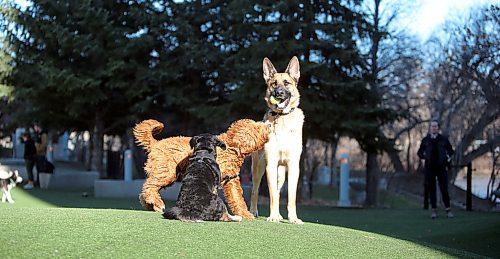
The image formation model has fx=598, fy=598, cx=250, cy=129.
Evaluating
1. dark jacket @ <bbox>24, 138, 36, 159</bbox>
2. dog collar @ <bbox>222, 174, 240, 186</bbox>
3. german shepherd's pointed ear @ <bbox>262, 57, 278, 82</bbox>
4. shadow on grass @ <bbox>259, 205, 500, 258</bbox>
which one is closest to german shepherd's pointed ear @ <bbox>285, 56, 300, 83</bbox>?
german shepherd's pointed ear @ <bbox>262, 57, 278, 82</bbox>

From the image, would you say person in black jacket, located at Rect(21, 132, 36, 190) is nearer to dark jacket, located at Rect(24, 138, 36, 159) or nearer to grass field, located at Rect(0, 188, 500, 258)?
dark jacket, located at Rect(24, 138, 36, 159)

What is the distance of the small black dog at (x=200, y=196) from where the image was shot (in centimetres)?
629

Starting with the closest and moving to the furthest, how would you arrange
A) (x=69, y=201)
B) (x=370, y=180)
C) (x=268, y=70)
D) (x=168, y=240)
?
1. (x=168, y=240)
2. (x=268, y=70)
3. (x=69, y=201)
4. (x=370, y=180)

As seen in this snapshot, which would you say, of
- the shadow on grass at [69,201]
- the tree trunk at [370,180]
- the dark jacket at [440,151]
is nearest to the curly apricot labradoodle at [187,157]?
the shadow on grass at [69,201]

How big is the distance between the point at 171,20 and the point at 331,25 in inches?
239

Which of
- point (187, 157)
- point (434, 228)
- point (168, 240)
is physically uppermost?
point (187, 157)

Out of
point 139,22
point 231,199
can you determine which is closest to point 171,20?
point 139,22

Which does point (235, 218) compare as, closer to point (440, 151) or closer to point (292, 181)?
point (292, 181)

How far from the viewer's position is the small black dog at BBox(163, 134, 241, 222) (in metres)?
6.29

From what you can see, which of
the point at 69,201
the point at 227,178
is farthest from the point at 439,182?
the point at 69,201

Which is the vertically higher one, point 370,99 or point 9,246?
point 370,99

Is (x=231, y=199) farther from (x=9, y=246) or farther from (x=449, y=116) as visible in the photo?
(x=449, y=116)

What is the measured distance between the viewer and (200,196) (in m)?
6.31

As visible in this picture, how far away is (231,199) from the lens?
7.36 metres
